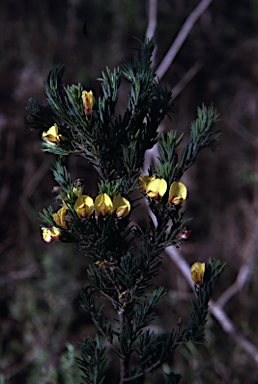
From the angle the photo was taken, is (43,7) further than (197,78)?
No

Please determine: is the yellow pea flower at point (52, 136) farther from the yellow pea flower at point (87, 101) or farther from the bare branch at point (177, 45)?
the bare branch at point (177, 45)

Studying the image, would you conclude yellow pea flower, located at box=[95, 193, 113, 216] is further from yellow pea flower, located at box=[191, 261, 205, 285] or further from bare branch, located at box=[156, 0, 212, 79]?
bare branch, located at box=[156, 0, 212, 79]

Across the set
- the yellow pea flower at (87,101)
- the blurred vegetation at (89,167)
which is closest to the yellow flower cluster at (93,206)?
the yellow pea flower at (87,101)

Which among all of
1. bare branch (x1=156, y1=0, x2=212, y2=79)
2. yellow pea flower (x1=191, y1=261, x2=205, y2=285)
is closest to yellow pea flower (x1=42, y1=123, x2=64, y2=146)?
yellow pea flower (x1=191, y1=261, x2=205, y2=285)

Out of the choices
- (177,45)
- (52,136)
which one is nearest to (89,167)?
(177,45)

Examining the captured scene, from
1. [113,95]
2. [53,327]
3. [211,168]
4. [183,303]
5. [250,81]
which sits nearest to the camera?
[113,95]

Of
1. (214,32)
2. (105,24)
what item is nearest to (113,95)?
(105,24)

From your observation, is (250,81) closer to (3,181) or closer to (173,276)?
(173,276)
